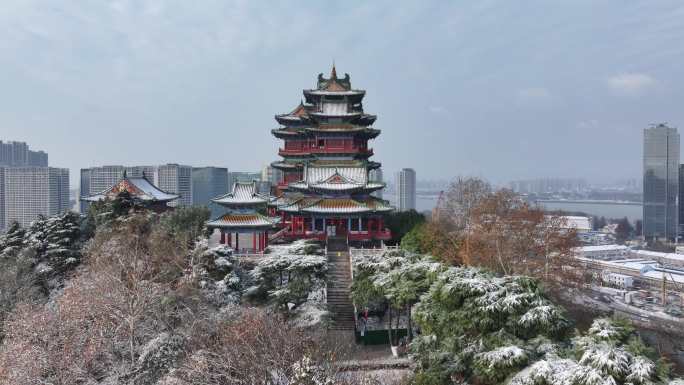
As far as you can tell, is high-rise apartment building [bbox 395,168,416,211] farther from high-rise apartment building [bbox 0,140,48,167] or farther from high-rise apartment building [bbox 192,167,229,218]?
high-rise apartment building [bbox 0,140,48,167]

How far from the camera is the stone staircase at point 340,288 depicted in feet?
66.5

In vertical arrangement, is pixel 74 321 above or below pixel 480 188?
below

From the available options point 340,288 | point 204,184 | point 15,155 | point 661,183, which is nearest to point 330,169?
point 340,288

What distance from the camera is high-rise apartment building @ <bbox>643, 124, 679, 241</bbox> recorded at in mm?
100938

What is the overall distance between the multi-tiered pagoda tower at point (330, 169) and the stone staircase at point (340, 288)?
199 cm

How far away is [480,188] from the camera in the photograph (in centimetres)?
A: 3412

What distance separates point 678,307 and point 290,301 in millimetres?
45910

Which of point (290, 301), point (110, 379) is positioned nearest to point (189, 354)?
point (110, 379)

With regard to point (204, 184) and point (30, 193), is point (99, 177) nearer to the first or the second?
point (30, 193)

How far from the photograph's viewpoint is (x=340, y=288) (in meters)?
22.4

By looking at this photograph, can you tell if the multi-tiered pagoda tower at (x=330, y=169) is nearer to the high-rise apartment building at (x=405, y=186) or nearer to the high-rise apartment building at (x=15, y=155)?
the high-rise apartment building at (x=405, y=186)

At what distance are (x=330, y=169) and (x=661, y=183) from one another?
10381cm

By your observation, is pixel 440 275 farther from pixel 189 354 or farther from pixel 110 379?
pixel 110 379

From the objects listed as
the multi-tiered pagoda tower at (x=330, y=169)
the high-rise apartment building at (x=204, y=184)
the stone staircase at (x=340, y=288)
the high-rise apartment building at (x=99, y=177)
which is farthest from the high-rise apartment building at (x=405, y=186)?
the stone staircase at (x=340, y=288)
